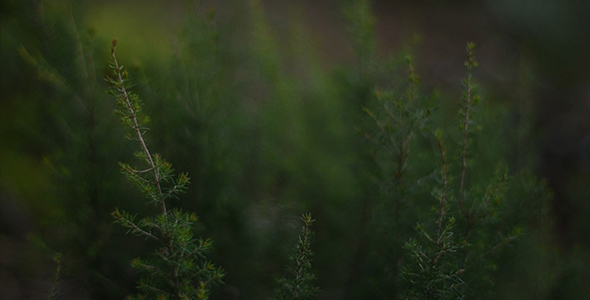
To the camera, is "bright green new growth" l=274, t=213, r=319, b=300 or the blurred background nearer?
"bright green new growth" l=274, t=213, r=319, b=300

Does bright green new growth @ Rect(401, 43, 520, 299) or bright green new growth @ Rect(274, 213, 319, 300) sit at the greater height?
bright green new growth @ Rect(401, 43, 520, 299)

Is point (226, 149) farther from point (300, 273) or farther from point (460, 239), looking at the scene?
point (460, 239)

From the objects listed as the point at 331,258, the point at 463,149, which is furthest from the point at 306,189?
the point at 463,149

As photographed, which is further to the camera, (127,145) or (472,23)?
(472,23)

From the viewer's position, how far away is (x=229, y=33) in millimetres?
1671

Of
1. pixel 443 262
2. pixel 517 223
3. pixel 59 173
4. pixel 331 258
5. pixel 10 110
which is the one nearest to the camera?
pixel 443 262

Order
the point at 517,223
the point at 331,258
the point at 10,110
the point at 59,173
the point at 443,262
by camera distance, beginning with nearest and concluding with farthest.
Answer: the point at 443,262
the point at 59,173
the point at 517,223
the point at 331,258
the point at 10,110

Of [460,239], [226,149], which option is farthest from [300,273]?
[226,149]

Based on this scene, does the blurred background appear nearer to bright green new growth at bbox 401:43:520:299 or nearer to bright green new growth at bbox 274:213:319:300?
bright green new growth at bbox 401:43:520:299

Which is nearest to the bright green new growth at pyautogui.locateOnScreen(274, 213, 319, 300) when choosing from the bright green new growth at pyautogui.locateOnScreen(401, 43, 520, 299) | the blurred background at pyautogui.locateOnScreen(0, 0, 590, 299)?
the bright green new growth at pyautogui.locateOnScreen(401, 43, 520, 299)

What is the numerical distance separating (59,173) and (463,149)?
1.08 meters

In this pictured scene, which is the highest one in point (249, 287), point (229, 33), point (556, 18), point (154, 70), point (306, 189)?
point (556, 18)

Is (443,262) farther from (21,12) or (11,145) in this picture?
(11,145)

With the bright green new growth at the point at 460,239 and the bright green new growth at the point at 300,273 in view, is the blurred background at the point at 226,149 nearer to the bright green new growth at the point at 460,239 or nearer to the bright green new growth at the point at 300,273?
the bright green new growth at the point at 460,239
